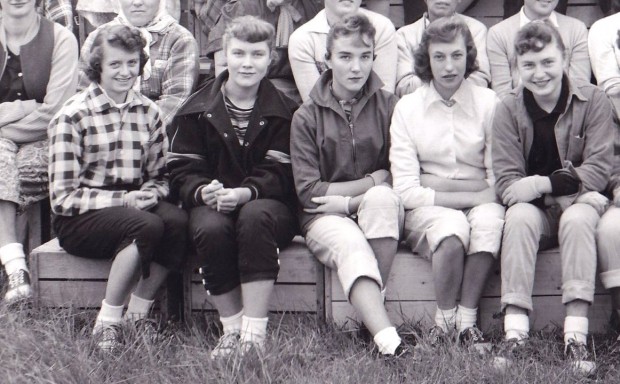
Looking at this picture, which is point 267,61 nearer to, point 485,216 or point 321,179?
point 321,179

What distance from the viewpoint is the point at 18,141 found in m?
4.28

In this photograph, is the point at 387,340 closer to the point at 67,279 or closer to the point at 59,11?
the point at 67,279

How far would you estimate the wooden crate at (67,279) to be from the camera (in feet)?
12.4

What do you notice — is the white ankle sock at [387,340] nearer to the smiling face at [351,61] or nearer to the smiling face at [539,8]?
the smiling face at [351,61]

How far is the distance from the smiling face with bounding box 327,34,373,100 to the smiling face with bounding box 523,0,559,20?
3.51 ft

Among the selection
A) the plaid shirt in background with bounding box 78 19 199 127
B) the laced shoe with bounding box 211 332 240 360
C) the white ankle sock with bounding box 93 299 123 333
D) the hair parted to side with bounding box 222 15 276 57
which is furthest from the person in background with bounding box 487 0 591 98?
the white ankle sock with bounding box 93 299 123 333

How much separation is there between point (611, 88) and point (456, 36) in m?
0.86

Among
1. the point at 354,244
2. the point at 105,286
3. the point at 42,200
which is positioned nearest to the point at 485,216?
the point at 354,244

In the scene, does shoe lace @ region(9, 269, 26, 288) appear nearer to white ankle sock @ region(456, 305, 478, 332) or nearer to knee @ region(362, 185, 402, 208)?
knee @ region(362, 185, 402, 208)

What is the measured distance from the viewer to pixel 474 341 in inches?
133

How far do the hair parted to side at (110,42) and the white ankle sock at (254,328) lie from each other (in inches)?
46.2

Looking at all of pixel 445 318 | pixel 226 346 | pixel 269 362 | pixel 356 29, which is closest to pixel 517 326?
pixel 445 318

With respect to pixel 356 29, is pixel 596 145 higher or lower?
lower

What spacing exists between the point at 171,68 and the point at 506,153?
1.72 meters
